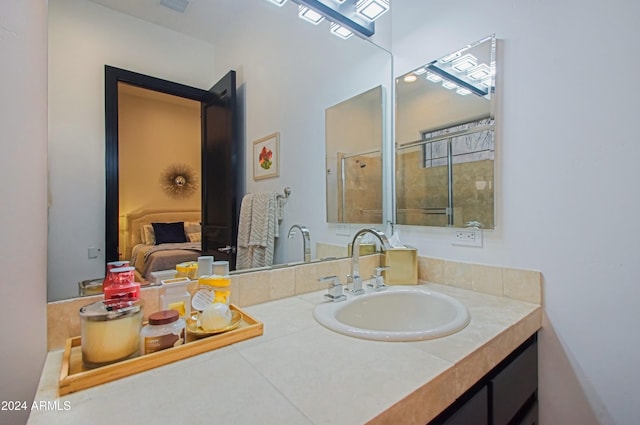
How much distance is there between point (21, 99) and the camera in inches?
25.7

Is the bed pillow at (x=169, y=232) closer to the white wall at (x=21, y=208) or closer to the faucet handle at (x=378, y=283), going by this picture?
the white wall at (x=21, y=208)

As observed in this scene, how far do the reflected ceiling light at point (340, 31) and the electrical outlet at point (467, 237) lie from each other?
44.1 inches

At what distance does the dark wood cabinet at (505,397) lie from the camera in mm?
682

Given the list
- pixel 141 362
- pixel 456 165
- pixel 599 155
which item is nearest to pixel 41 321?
pixel 141 362

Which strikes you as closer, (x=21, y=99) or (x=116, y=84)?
(x=21, y=99)

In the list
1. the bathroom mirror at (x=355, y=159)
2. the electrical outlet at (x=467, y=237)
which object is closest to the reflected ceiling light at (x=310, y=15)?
the bathroom mirror at (x=355, y=159)

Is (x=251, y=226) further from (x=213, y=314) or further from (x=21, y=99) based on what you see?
(x=21, y=99)

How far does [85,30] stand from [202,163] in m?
0.48

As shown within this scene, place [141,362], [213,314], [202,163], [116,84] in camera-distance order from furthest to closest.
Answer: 1. [202,163]
2. [116,84]
3. [213,314]
4. [141,362]

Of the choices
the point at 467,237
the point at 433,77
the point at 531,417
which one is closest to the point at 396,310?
the point at 467,237

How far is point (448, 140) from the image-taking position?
1.29 metres

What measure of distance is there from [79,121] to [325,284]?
102cm

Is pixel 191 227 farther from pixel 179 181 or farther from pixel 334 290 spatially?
pixel 334 290

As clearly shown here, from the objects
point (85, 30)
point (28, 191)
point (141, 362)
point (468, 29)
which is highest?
point (468, 29)
